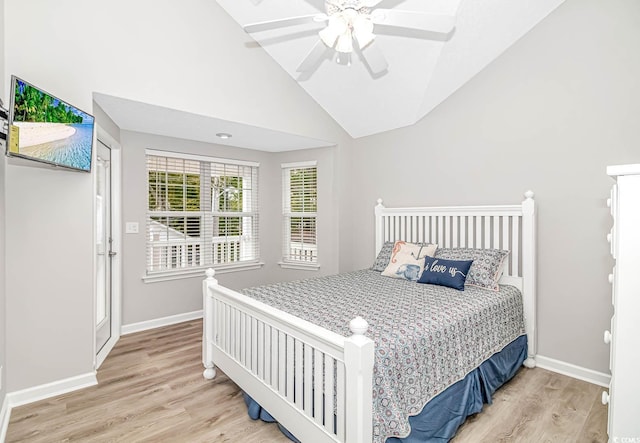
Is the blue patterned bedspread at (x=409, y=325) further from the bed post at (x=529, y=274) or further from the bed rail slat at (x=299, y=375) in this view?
the bed rail slat at (x=299, y=375)

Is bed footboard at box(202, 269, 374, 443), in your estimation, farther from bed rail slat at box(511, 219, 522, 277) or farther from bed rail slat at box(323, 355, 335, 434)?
bed rail slat at box(511, 219, 522, 277)

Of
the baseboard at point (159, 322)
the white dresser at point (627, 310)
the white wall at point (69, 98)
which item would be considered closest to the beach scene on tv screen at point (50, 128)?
the white wall at point (69, 98)

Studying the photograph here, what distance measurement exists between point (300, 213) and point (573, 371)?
3292mm

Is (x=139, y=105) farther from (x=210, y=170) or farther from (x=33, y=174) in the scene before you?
(x=210, y=170)

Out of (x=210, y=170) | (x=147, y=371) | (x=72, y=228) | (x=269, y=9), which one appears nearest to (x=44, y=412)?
(x=147, y=371)

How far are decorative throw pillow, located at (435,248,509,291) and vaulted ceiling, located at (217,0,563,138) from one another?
5.17ft

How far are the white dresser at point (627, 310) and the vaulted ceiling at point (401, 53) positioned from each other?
172 cm

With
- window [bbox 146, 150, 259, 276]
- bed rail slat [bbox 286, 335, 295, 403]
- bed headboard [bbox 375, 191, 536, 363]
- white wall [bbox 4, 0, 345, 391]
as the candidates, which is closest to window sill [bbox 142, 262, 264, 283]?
window [bbox 146, 150, 259, 276]

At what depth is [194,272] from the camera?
13.5 feet

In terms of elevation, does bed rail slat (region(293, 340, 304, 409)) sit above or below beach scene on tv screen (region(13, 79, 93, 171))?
below

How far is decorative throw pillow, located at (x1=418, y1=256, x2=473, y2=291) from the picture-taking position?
2.73 m

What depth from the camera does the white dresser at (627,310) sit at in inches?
47.3

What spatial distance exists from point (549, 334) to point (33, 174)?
13.3 feet

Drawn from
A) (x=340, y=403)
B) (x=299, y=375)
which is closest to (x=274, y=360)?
(x=299, y=375)
